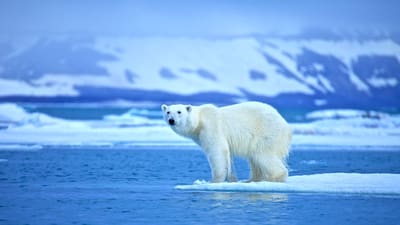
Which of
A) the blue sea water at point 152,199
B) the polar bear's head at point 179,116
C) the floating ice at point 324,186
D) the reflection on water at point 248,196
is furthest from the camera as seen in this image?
the polar bear's head at point 179,116

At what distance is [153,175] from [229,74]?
91481 mm

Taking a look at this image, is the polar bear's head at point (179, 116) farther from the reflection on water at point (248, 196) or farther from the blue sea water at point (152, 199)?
the reflection on water at point (248, 196)

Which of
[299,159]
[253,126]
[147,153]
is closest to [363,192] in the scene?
[253,126]

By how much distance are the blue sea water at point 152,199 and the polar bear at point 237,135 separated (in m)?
0.55

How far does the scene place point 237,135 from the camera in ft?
43.0

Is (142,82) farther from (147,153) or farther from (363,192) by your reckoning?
(363,192)

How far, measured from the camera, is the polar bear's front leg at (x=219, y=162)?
42.1 feet

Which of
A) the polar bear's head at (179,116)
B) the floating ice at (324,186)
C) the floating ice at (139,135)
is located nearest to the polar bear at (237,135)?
the polar bear's head at (179,116)

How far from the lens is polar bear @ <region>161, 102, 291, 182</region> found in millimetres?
12867

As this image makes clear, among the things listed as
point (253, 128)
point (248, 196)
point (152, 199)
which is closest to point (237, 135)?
point (253, 128)

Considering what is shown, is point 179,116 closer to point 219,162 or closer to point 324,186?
point 219,162

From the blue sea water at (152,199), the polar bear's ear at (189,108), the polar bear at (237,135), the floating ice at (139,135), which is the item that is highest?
the floating ice at (139,135)

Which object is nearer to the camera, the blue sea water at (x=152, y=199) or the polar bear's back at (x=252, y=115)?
the blue sea water at (x=152, y=199)

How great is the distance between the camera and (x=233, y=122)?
1313cm
